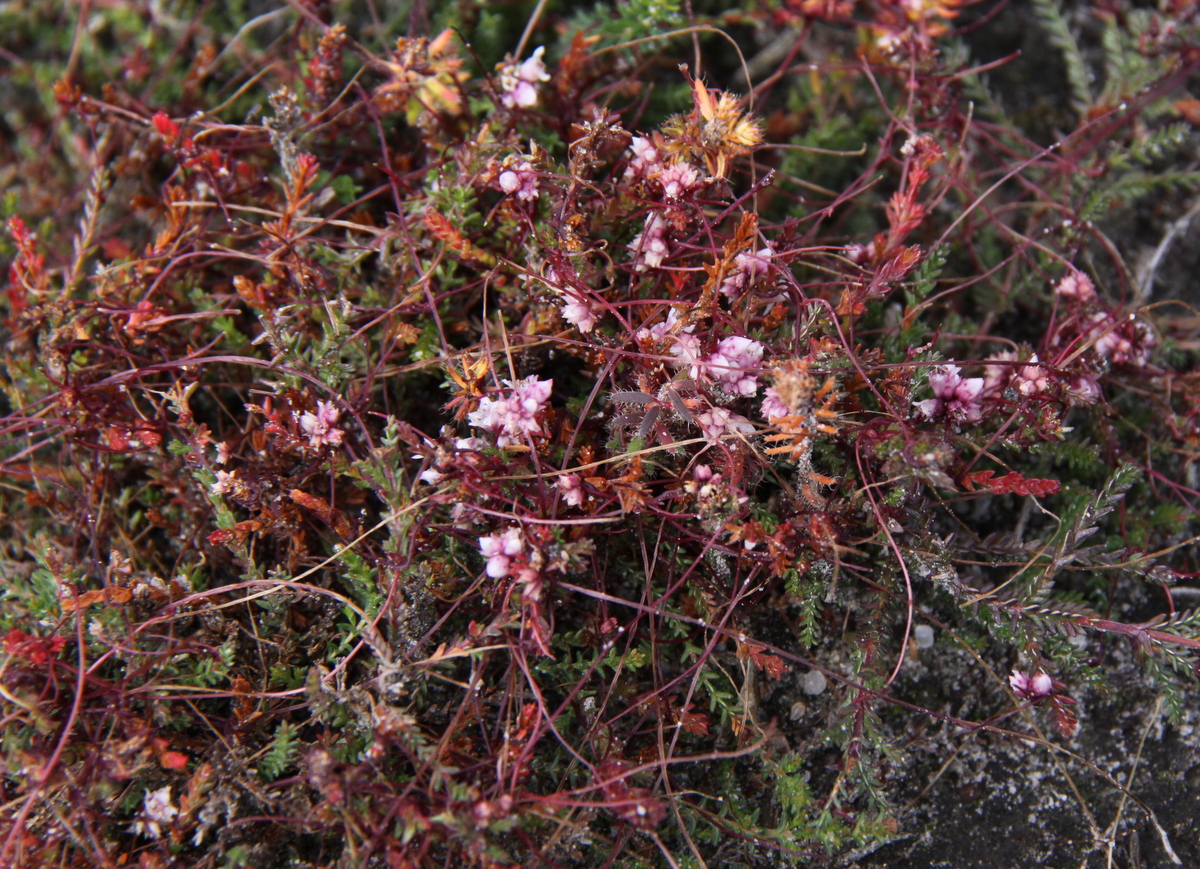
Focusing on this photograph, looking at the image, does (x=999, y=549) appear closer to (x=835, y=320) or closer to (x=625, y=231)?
(x=835, y=320)

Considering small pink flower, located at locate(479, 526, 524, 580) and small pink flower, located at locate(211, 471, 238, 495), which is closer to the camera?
small pink flower, located at locate(479, 526, 524, 580)

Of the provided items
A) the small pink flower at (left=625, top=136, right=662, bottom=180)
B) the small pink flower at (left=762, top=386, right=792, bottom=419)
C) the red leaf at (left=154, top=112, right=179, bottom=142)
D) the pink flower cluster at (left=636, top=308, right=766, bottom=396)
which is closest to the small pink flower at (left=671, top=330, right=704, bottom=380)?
the pink flower cluster at (left=636, top=308, right=766, bottom=396)

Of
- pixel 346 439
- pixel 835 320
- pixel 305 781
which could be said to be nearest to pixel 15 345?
pixel 346 439

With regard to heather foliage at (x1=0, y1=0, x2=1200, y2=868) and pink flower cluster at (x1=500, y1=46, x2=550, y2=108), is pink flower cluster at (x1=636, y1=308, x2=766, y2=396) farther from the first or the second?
pink flower cluster at (x1=500, y1=46, x2=550, y2=108)

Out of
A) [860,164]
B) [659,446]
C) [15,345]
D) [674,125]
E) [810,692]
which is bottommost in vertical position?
[810,692]

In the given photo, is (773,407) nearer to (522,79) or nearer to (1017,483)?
(1017,483)

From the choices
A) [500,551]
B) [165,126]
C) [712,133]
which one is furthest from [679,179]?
[165,126]
